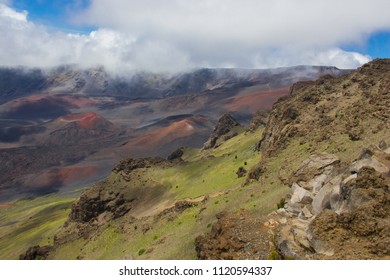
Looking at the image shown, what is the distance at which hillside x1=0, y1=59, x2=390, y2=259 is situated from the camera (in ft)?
62.1

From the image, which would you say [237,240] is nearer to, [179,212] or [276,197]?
[276,197]

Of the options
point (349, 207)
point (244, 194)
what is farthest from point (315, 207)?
point (244, 194)

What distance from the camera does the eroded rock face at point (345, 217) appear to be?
17491 millimetres

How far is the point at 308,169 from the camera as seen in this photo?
1215 inches

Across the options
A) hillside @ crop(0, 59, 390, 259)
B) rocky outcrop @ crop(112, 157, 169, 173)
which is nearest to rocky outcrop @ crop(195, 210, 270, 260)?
hillside @ crop(0, 59, 390, 259)

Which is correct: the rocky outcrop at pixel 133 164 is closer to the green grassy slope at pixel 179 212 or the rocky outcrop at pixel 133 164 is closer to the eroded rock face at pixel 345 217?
the green grassy slope at pixel 179 212

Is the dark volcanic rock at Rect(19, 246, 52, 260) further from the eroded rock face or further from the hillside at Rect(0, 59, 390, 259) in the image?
the eroded rock face

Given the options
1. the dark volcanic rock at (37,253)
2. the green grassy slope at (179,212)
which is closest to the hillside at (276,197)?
the green grassy slope at (179,212)

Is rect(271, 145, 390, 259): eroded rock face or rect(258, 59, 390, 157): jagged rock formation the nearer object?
rect(271, 145, 390, 259): eroded rock face

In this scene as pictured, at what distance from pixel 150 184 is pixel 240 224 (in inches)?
1869

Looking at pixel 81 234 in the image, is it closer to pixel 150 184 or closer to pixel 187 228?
pixel 150 184

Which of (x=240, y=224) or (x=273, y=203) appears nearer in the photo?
(x=240, y=224)

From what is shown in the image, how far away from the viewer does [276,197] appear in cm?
3062

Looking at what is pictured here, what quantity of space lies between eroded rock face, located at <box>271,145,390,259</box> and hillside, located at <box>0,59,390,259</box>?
49mm
